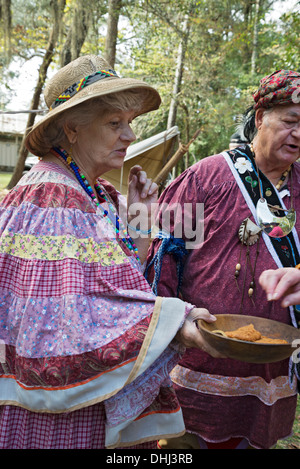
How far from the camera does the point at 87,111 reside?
67.2 inches

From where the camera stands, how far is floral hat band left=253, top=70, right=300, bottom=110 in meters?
2.10

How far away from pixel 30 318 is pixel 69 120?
0.81 metres

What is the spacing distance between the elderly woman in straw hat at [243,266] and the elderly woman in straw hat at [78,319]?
0.51 m

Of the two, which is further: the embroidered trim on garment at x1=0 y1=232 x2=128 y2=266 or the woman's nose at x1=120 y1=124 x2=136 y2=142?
the woman's nose at x1=120 y1=124 x2=136 y2=142

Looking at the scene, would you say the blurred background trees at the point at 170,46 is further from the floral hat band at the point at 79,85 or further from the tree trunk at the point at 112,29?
the floral hat band at the point at 79,85

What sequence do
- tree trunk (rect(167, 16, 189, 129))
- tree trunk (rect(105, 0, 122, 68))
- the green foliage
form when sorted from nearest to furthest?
tree trunk (rect(105, 0, 122, 68)) → the green foliage → tree trunk (rect(167, 16, 189, 129))

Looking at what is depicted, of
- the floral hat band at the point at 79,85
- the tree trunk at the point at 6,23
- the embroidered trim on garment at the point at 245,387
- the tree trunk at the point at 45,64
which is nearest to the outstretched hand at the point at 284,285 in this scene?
the embroidered trim on garment at the point at 245,387

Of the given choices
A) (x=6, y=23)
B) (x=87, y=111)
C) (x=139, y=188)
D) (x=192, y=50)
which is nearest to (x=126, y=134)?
(x=87, y=111)

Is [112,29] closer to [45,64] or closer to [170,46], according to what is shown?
[45,64]

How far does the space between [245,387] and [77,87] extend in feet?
5.24

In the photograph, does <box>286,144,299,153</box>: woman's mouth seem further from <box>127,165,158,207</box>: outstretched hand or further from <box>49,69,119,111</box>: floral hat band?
<box>49,69,119,111</box>: floral hat band

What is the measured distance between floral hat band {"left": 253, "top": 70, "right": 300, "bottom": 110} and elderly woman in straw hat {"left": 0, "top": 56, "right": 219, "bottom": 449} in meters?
0.80

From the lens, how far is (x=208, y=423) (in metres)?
2.11

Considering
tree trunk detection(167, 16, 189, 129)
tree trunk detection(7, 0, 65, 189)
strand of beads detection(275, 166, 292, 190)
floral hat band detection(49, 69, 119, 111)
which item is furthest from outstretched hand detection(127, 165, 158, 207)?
tree trunk detection(167, 16, 189, 129)
